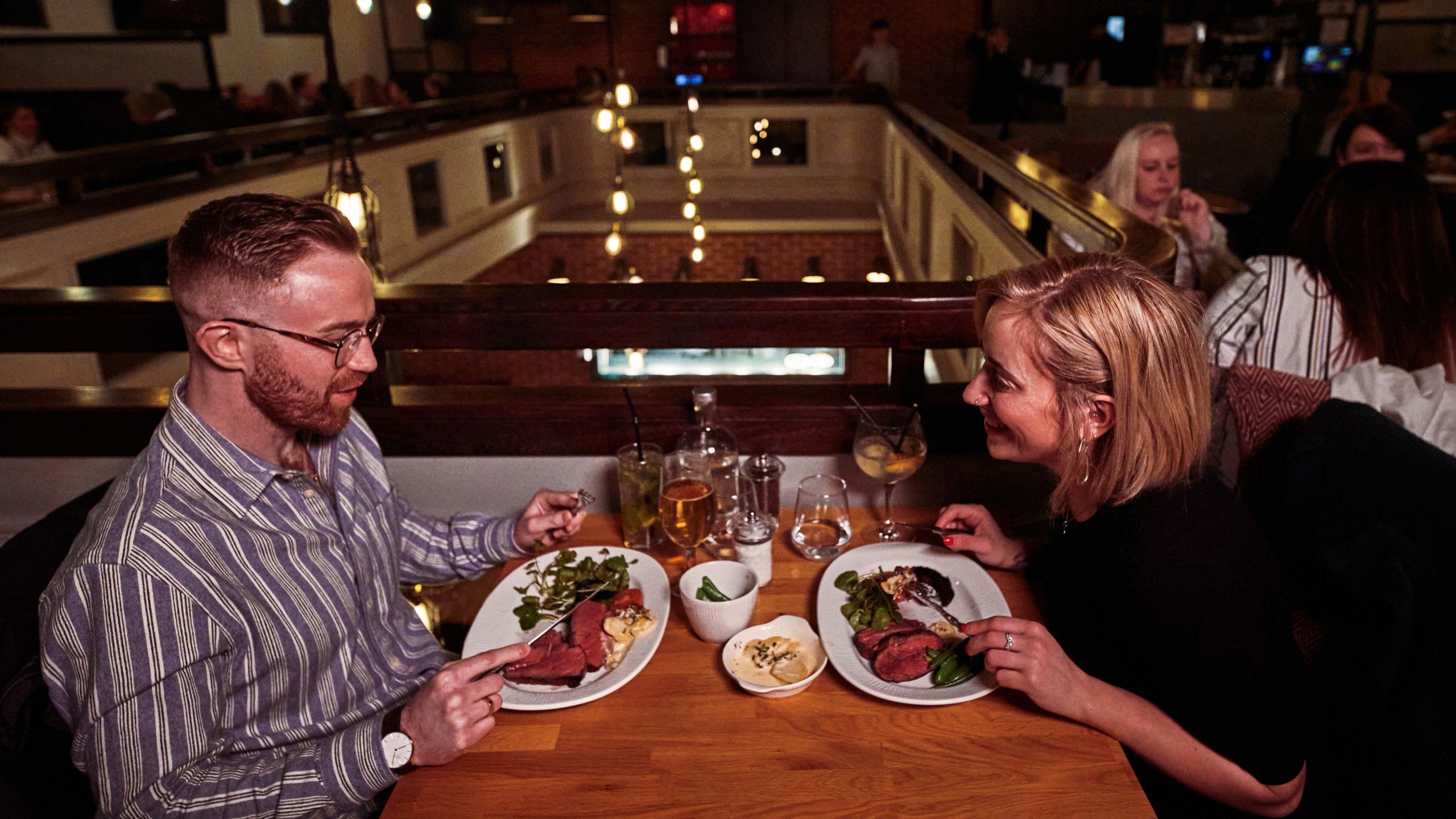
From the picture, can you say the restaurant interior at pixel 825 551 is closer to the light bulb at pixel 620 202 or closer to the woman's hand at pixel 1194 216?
the woman's hand at pixel 1194 216

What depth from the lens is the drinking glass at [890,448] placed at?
1570mm

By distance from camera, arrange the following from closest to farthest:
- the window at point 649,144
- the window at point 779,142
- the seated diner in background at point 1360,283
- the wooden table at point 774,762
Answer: the wooden table at point 774,762, the seated diner in background at point 1360,283, the window at point 779,142, the window at point 649,144

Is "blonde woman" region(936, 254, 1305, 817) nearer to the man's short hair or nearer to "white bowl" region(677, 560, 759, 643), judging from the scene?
"white bowl" region(677, 560, 759, 643)

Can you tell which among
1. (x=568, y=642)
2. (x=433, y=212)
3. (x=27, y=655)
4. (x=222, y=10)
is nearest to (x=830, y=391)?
(x=568, y=642)

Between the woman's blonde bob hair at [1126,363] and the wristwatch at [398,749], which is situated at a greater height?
the woman's blonde bob hair at [1126,363]

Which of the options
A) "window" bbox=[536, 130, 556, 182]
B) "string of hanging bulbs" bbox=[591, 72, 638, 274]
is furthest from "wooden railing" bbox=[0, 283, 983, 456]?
"window" bbox=[536, 130, 556, 182]

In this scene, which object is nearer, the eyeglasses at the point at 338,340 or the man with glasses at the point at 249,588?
the man with glasses at the point at 249,588

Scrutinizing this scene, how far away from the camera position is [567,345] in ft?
5.60

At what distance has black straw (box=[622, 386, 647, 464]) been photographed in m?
1.56

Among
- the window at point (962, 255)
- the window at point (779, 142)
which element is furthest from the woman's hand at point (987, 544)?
the window at point (779, 142)

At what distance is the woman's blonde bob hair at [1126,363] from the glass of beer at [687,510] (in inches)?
22.2

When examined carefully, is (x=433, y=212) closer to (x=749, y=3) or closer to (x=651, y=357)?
(x=651, y=357)

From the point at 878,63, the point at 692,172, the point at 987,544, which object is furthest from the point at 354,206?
the point at 878,63

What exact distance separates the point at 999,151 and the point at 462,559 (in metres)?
2.61
